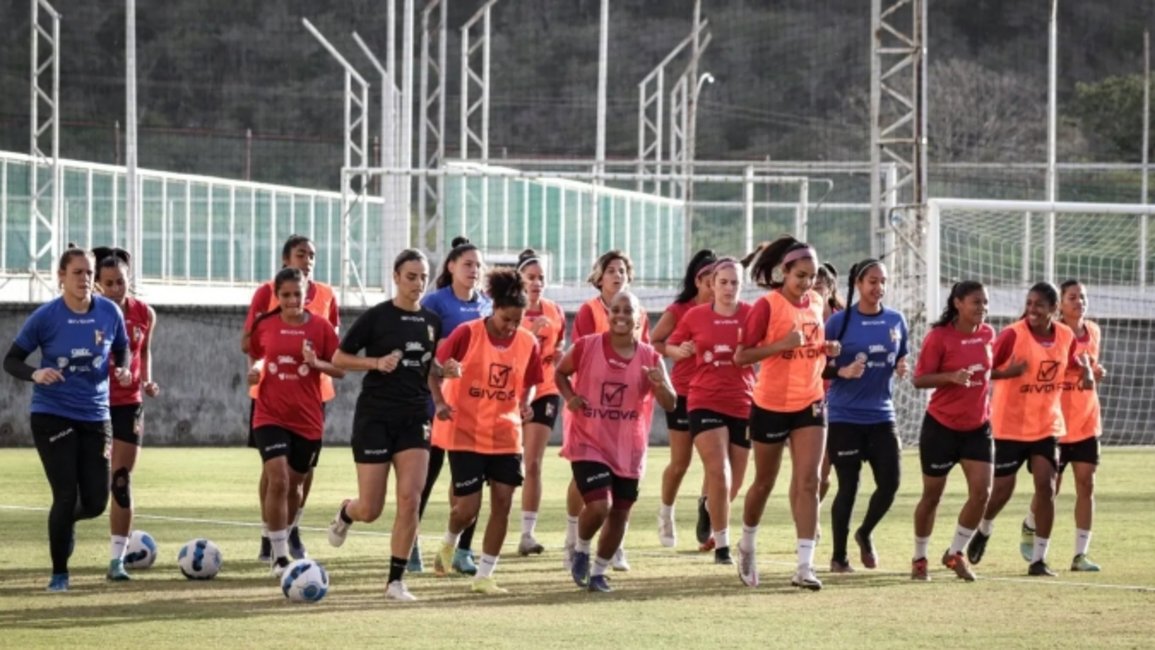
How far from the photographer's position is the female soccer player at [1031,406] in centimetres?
1589

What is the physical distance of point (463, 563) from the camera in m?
15.3

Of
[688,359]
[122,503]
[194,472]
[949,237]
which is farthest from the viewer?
[949,237]

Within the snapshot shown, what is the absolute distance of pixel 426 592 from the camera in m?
14.0

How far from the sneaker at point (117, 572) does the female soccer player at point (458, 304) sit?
6.22ft

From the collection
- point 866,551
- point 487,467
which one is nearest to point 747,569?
point 866,551

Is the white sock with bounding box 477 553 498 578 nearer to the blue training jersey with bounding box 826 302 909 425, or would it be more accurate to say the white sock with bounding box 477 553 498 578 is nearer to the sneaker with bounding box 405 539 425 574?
the sneaker with bounding box 405 539 425 574

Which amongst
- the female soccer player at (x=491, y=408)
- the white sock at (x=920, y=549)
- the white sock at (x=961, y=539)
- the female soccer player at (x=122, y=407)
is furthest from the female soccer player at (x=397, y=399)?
the white sock at (x=961, y=539)

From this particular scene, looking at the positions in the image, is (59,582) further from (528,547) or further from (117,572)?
(528,547)

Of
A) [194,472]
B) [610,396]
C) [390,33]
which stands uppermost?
[390,33]

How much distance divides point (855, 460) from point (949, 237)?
67.8ft

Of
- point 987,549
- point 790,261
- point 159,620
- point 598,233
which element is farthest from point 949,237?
point 159,620

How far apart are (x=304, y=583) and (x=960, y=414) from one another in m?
4.69

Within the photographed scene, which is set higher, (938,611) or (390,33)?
(390,33)

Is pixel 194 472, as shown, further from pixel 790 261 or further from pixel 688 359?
pixel 790 261
